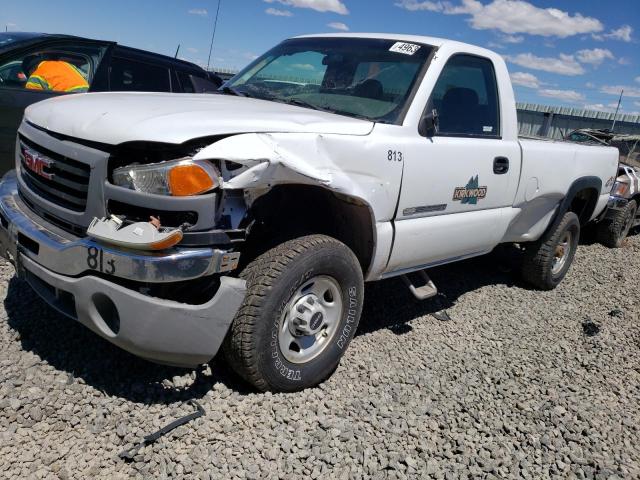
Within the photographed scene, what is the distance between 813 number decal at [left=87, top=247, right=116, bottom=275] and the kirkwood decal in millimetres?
2280

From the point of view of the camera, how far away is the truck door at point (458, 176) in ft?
11.7

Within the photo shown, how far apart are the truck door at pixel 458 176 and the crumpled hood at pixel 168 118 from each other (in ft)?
1.87

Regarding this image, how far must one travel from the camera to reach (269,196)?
3041 mm

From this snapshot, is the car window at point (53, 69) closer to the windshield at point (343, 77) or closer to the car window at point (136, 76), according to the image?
the car window at point (136, 76)

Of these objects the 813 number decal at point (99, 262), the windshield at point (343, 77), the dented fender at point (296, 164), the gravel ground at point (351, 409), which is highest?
the windshield at point (343, 77)

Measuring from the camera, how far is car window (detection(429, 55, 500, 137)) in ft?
12.6

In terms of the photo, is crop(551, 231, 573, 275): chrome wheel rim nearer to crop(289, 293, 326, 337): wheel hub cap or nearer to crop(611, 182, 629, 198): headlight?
crop(611, 182, 629, 198): headlight

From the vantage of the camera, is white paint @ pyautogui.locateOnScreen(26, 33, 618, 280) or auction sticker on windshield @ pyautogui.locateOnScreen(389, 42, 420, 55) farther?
auction sticker on windshield @ pyautogui.locateOnScreen(389, 42, 420, 55)

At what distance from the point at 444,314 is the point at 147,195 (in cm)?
299

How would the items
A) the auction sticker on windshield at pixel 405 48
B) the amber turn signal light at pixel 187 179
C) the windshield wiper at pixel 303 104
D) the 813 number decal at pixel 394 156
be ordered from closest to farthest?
the amber turn signal light at pixel 187 179, the 813 number decal at pixel 394 156, the windshield wiper at pixel 303 104, the auction sticker on windshield at pixel 405 48

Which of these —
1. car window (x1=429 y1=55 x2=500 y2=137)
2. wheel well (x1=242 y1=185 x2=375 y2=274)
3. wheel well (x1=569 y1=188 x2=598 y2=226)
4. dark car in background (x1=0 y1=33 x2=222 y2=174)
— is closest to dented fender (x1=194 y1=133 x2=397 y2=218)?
wheel well (x1=242 y1=185 x2=375 y2=274)

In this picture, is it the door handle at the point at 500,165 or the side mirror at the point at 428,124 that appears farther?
the door handle at the point at 500,165

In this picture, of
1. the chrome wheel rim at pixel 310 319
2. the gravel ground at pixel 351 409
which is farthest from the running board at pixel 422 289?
the chrome wheel rim at pixel 310 319

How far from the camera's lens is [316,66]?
408cm
